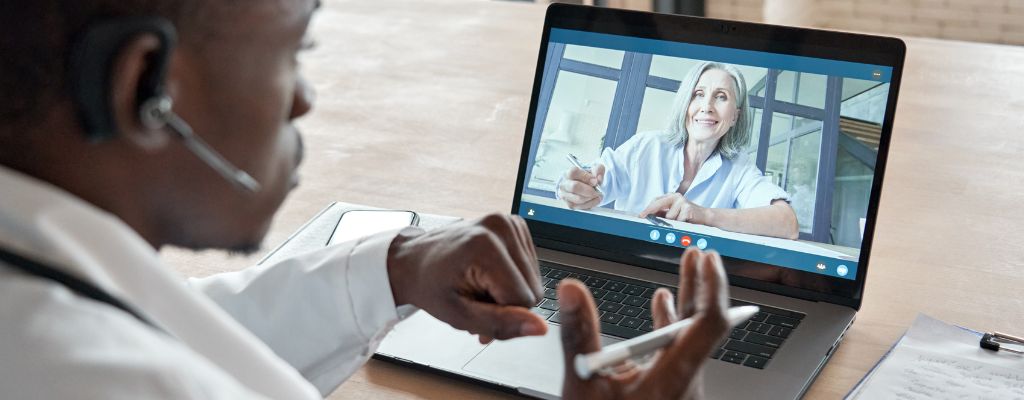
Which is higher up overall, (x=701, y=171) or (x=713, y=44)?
(x=713, y=44)

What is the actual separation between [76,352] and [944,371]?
73 centimetres

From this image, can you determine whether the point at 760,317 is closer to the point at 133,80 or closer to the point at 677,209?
the point at 677,209

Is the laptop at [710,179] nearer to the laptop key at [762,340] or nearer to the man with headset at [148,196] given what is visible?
the laptop key at [762,340]

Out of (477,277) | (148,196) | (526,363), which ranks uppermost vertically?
(148,196)

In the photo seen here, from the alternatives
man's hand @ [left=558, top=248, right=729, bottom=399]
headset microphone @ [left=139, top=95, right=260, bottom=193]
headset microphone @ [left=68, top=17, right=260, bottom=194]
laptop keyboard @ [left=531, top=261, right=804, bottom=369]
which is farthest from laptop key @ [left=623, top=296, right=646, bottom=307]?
headset microphone @ [left=68, top=17, right=260, bottom=194]

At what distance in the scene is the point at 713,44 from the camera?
3.81 feet

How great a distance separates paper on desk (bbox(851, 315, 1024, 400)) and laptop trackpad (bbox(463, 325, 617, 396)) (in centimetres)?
25

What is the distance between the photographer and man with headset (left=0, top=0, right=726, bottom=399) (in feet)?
1.85

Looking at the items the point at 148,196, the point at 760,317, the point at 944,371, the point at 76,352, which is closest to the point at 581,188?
the point at 760,317

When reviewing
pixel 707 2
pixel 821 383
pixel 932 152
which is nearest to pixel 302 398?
pixel 821 383

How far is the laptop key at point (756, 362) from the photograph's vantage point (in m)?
0.97

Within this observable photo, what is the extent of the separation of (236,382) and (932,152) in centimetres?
110

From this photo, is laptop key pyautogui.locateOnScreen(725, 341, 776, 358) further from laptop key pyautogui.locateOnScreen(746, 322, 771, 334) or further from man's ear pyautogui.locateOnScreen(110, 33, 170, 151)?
man's ear pyautogui.locateOnScreen(110, 33, 170, 151)

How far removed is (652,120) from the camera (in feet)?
3.82
